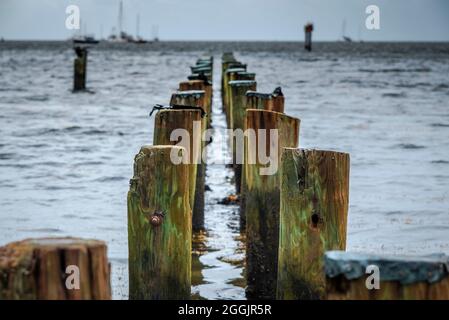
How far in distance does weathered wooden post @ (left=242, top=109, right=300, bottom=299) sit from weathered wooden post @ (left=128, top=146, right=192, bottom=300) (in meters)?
1.37

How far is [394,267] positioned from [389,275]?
32 millimetres

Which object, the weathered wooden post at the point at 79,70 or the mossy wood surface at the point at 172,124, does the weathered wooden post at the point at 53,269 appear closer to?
the mossy wood surface at the point at 172,124

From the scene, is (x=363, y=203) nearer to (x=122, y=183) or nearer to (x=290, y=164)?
(x=122, y=183)

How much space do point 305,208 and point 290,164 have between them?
9.4 inches

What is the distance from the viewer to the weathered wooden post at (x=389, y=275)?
97.6 inches

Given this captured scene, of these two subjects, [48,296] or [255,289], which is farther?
→ [255,289]

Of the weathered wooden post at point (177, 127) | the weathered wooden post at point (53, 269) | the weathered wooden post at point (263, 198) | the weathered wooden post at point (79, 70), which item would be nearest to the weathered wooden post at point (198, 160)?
the weathered wooden post at point (177, 127)

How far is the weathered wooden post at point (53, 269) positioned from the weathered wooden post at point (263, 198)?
9.88 ft

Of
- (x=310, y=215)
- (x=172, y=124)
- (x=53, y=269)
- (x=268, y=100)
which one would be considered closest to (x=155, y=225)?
→ (x=310, y=215)

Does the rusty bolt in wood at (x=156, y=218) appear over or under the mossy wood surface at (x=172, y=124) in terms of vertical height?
under

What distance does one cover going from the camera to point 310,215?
4188 mm

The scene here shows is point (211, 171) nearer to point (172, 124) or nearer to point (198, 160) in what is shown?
point (198, 160)

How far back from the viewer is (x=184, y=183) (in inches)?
171
